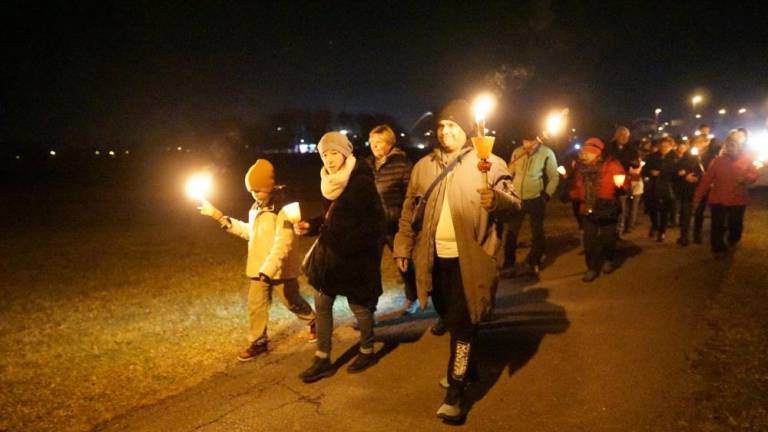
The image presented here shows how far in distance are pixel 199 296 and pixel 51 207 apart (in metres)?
18.7

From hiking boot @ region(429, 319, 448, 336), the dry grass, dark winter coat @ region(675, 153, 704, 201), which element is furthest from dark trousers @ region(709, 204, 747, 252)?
hiking boot @ region(429, 319, 448, 336)

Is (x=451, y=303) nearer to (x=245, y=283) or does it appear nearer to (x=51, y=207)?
(x=245, y=283)

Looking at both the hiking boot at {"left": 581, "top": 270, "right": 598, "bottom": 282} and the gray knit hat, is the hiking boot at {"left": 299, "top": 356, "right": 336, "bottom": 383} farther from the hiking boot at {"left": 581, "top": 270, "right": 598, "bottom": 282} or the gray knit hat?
the hiking boot at {"left": 581, "top": 270, "right": 598, "bottom": 282}

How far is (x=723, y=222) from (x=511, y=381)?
6.29 metres

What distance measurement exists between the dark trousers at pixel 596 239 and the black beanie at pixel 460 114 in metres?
4.17

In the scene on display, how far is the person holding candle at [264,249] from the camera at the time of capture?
16.5 ft

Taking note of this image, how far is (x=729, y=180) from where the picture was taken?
8422 mm

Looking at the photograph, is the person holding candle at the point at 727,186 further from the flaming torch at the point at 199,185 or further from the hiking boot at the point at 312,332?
the flaming torch at the point at 199,185

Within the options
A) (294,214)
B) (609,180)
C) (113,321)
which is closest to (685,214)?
(609,180)

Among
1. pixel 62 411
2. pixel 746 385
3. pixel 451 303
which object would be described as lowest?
pixel 62 411

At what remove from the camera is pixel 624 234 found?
11.0m

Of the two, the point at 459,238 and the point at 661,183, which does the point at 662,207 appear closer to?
the point at 661,183

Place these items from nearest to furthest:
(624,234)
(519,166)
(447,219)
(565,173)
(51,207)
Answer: (447,219) < (519,166) < (565,173) < (624,234) < (51,207)

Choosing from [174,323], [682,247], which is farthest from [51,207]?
[682,247]
